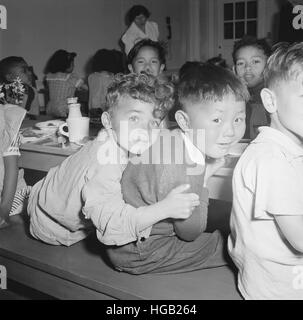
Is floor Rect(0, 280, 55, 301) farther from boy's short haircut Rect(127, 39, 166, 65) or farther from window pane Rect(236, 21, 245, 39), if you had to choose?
window pane Rect(236, 21, 245, 39)

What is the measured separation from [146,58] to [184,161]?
55.2 inches

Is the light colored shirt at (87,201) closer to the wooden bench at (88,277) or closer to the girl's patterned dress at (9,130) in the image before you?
the wooden bench at (88,277)

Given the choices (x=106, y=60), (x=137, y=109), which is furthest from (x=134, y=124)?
(x=106, y=60)

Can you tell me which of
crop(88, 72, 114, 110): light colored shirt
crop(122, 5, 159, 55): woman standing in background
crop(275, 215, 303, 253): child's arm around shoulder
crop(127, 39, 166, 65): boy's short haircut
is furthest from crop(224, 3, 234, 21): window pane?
crop(275, 215, 303, 253): child's arm around shoulder

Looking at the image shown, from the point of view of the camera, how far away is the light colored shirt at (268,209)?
92 cm

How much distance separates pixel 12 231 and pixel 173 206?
806 mm

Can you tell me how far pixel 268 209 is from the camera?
0.93m

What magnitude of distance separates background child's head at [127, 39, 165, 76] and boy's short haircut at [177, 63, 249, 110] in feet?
4.02

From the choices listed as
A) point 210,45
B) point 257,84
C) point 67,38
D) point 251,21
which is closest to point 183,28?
point 210,45

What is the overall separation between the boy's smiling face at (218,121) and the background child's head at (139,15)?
4837 mm

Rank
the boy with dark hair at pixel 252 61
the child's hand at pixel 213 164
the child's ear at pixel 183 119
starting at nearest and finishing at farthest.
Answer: the child's ear at pixel 183 119 → the child's hand at pixel 213 164 → the boy with dark hair at pixel 252 61

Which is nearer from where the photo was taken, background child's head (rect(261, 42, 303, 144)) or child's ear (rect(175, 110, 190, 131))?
background child's head (rect(261, 42, 303, 144))

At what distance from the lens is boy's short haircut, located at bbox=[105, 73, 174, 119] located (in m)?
1.22

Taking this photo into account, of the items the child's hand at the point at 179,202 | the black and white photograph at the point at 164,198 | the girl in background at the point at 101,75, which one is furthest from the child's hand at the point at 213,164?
the girl in background at the point at 101,75
